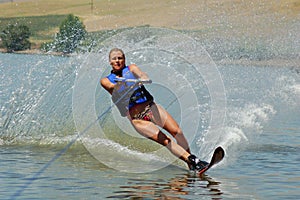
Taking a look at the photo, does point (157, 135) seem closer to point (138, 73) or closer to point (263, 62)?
point (138, 73)

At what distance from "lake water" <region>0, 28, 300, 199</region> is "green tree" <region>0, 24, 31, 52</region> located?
58278mm

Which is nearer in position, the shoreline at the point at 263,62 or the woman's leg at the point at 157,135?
the woman's leg at the point at 157,135

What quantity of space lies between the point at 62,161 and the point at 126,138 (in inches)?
80.3

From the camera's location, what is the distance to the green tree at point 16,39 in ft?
253

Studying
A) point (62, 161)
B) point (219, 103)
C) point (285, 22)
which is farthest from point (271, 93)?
point (285, 22)

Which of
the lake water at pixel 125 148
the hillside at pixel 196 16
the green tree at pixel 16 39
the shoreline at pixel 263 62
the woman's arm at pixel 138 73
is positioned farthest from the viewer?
the green tree at pixel 16 39

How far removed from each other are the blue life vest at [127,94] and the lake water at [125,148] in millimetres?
487

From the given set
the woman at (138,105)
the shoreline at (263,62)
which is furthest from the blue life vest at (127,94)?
the shoreline at (263,62)

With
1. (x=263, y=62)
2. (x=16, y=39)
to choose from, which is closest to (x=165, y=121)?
(x=263, y=62)

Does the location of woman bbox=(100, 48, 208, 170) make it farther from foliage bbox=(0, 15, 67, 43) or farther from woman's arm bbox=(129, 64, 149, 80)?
foliage bbox=(0, 15, 67, 43)

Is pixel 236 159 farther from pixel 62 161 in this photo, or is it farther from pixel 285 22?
pixel 285 22

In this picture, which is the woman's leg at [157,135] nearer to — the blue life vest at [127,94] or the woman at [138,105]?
the woman at [138,105]

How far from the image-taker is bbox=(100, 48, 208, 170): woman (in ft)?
37.2

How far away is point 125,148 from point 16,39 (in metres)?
68.5
